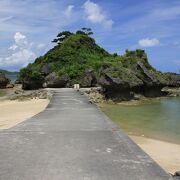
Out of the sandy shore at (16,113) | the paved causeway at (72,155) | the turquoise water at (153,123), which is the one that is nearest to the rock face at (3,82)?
the sandy shore at (16,113)

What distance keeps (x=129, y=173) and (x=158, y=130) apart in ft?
38.8

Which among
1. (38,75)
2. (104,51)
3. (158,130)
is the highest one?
(104,51)

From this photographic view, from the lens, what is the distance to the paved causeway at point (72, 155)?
7617mm

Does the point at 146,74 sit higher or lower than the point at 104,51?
lower

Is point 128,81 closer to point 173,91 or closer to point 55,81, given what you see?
point 173,91

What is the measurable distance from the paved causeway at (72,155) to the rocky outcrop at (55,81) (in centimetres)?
3209

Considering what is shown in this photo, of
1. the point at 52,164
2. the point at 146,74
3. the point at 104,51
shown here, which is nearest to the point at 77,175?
the point at 52,164

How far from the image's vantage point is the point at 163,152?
14.1 m

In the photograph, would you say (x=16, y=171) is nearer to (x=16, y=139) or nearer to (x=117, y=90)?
(x=16, y=139)

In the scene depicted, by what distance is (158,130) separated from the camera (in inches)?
758

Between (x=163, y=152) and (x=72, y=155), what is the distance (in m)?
5.87

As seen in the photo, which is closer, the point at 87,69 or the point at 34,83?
the point at 34,83

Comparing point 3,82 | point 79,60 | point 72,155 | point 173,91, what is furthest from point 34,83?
point 72,155

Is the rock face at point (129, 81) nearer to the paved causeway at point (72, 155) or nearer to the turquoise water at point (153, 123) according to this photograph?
the turquoise water at point (153, 123)
